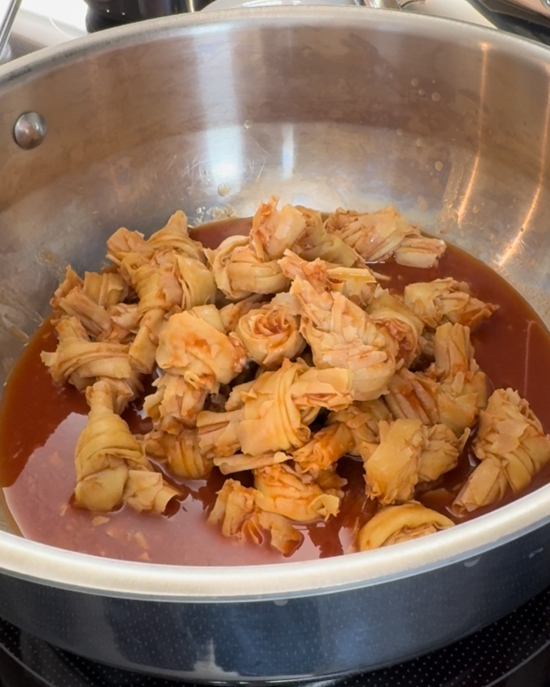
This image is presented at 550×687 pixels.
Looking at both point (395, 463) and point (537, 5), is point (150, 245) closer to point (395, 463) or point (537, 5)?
point (395, 463)

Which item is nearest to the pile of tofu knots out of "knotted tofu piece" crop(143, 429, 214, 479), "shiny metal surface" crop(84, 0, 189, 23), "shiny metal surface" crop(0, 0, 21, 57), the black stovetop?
"knotted tofu piece" crop(143, 429, 214, 479)

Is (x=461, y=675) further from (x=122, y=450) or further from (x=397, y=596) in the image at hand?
(x=122, y=450)

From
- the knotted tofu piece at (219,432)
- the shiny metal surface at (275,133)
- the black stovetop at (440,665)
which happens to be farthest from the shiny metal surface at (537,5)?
the black stovetop at (440,665)

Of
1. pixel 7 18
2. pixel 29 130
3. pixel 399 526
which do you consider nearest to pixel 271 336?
pixel 399 526

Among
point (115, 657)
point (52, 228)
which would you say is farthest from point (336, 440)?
point (52, 228)

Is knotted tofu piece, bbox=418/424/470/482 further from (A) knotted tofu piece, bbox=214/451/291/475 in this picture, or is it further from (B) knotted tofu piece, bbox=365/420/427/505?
(A) knotted tofu piece, bbox=214/451/291/475

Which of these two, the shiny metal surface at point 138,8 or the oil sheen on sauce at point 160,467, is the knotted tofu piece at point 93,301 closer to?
the oil sheen on sauce at point 160,467
